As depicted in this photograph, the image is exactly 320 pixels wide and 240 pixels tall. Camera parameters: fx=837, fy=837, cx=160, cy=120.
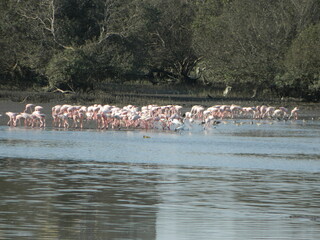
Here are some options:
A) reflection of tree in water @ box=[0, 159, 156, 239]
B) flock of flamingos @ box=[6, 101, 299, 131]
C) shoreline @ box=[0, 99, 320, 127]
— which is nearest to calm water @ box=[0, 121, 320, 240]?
reflection of tree in water @ box=[0, 159, 156, 239]

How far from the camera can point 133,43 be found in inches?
2005

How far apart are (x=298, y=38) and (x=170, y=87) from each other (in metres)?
16.1

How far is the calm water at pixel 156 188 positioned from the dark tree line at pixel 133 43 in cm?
2291

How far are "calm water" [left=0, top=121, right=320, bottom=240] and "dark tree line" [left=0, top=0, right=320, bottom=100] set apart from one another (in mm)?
22906

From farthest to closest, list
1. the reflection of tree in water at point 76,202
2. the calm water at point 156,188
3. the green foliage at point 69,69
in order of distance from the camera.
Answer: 1. the green foliage at point 69,69
2. the calm water at point 156,188
3. the reflection of tree in water at point 76,202

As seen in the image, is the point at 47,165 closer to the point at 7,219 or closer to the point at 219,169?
the point at 219,169

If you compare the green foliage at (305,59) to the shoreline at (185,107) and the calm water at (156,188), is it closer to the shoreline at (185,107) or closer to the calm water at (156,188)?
the shoreline at (185,107)

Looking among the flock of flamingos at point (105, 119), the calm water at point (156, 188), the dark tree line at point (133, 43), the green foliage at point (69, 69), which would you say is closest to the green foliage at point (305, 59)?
the dark tree line at point (133, 43)

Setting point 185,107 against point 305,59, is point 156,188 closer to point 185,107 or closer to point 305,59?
point 185,107

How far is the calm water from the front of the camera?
1024 centimetres

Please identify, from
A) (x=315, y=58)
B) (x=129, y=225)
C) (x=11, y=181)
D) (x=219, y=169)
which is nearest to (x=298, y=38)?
(x=315, y=58)

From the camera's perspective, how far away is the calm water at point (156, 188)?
10242 millimetres

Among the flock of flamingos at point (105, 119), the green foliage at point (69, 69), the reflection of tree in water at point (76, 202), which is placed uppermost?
the green foliage at point (69, 69)

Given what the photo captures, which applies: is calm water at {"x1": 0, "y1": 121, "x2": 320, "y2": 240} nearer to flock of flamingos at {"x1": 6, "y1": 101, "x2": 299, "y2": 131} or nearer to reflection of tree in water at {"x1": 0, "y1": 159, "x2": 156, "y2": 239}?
reflection of tree in water at {"x1": 0, "y1": 159, "x2": 156, "y2": 239}
